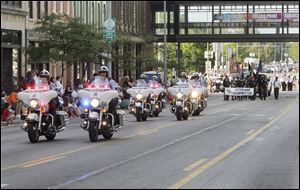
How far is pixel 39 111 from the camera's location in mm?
15430

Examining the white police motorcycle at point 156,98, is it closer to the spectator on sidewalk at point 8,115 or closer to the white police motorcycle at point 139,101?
the white police motorcycle at point 139,101

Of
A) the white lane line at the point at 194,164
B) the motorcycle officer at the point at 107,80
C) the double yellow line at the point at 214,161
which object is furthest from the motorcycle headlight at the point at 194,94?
the white lane line at the point at 194,164

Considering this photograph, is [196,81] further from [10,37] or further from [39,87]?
[10,37]

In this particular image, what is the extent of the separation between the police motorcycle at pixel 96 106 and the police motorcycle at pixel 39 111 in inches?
28.9

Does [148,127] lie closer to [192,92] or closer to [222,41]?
[192,92]

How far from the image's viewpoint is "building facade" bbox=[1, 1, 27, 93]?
34272 millimetres

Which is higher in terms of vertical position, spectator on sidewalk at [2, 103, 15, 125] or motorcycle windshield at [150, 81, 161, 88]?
motorcycle windshield at [150, 81, 161, 88]

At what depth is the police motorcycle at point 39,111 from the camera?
1527 centimetres

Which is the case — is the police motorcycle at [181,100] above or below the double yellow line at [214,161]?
above

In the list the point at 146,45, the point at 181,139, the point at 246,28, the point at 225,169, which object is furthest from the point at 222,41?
the point at 225,169

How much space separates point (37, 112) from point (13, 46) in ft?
69.1

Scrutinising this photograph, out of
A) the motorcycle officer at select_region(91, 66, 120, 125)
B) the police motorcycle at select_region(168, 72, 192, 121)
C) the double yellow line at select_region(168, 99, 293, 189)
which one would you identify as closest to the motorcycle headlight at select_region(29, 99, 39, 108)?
the motorcycle officer at select_region(91, 66, 120, 125)

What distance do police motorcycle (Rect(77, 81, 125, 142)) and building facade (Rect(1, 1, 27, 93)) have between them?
18244 mm

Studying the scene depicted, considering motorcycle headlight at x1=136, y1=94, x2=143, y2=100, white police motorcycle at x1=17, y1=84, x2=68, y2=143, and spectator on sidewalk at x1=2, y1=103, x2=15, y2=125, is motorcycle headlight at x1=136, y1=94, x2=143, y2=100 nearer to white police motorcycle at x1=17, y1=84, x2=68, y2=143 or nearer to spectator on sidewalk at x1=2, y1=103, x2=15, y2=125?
spectator on sidewalk at x1=2, y1=103, x2=15, y2=125
